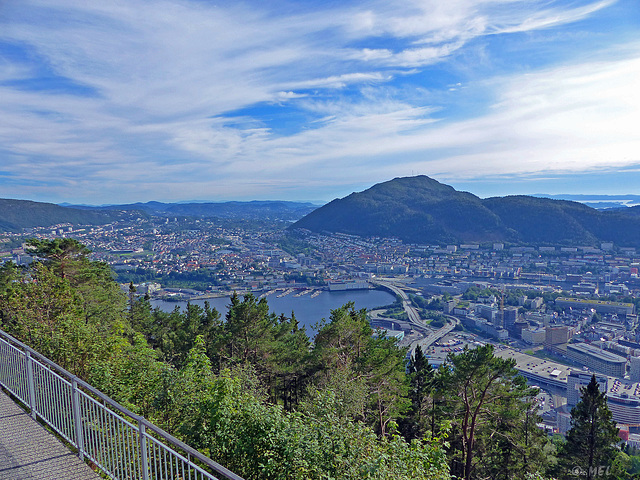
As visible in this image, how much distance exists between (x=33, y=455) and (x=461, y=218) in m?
131

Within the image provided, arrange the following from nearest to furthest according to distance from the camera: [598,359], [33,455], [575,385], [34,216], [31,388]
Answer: [33,455]
[31,388]
[575,385]
[598,359]
[34,216]

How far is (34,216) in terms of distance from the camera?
116 meters

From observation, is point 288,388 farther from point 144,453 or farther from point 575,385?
point 575,385

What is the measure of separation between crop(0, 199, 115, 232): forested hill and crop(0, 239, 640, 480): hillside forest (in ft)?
368

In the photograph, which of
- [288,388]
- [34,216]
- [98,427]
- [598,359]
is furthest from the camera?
[34,216]

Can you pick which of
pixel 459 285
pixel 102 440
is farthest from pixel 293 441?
pixel 459 285

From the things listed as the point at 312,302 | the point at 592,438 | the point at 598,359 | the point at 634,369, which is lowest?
the point at 634,369

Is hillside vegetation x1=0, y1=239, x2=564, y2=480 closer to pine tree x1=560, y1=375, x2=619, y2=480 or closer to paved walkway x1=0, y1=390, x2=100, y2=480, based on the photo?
paved walkway x1=0, y1=390, x2=100, y2=480

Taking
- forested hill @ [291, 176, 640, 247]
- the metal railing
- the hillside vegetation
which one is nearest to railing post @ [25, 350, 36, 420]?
the metal railing

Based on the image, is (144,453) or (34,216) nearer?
(144,453)

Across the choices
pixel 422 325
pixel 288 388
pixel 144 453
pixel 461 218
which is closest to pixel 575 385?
pixel 422 325

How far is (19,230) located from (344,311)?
387 ft

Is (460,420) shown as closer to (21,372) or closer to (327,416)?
(327,416)

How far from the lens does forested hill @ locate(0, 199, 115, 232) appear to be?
107650mm
